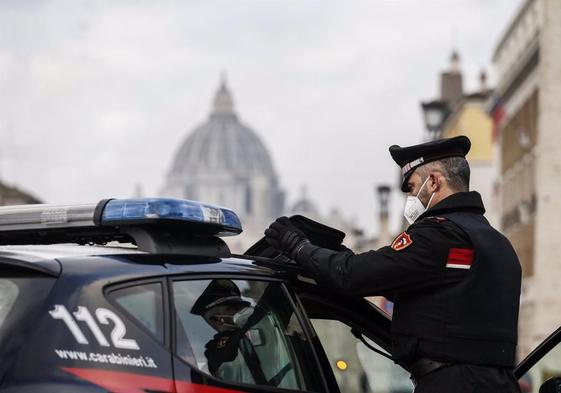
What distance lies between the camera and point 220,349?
5.23 meters

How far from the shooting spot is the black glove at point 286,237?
593 centimetres

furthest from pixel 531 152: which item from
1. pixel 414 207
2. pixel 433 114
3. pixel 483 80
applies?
pixel 414 207

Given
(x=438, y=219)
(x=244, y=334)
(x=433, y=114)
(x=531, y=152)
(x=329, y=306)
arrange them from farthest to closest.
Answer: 1. (x=531, y=152)
2. (x=433, y=114)
3. (x=329, y=306)
4. (x=438, y=219)
5. (x=244, y=334)

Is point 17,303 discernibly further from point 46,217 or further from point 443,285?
point 443,285

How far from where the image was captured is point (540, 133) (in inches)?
1921

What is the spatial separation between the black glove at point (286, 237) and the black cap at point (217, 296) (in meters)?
0.48

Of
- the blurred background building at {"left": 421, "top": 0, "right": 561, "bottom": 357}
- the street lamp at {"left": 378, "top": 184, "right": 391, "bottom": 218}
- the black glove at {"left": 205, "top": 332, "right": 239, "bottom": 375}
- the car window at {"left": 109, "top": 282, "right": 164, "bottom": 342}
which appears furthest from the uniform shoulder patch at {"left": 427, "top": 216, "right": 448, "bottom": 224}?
the blurred background building at {"left": 421, "top": 0, "right": 561, "bottom": 357}

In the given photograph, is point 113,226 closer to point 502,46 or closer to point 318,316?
point 318,316

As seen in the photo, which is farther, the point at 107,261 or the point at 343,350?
the point at 343,350

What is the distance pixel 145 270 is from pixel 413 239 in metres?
1.12

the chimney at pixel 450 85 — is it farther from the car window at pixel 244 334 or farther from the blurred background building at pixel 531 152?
the car window at pixel 244 334

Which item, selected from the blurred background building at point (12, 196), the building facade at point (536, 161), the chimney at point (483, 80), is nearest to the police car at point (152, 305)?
the building facade at point (536, 161)

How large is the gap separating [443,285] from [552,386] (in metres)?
0.96

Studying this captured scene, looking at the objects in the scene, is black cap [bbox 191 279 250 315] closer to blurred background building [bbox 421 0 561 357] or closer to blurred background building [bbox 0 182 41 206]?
blurred background building [bbox 421 0 561 357]
